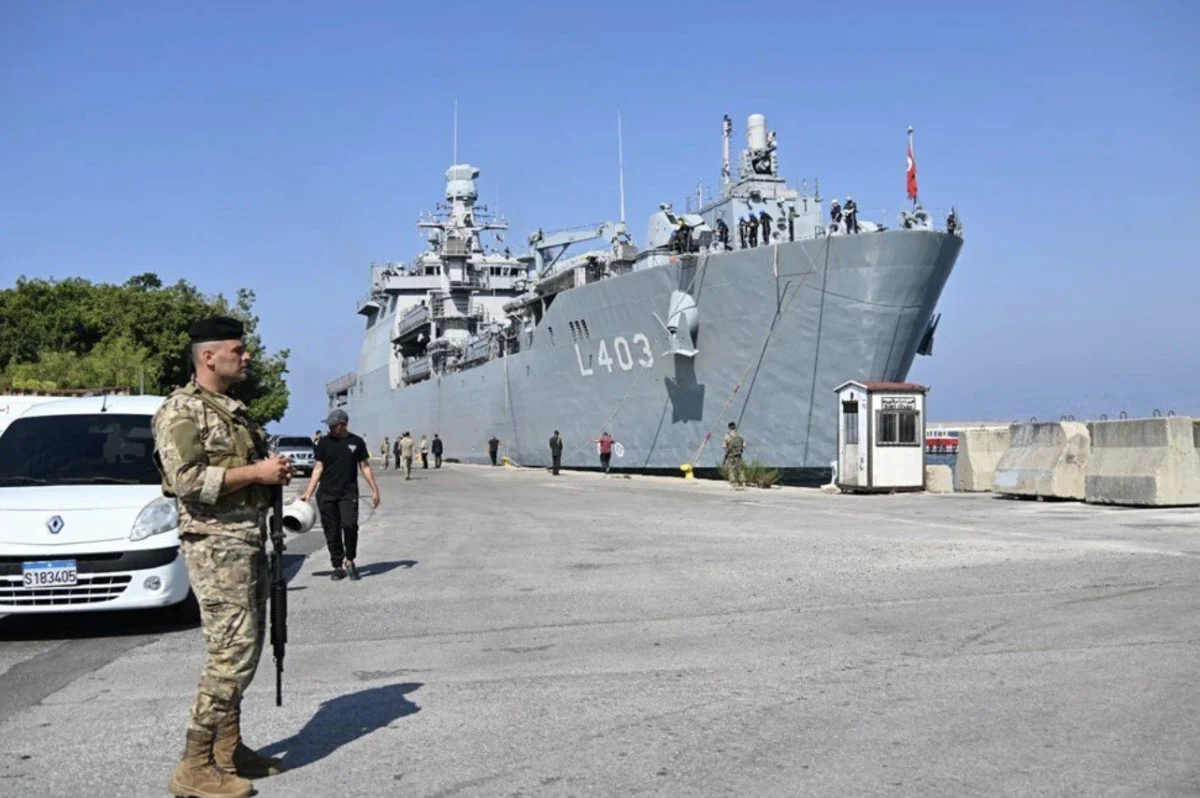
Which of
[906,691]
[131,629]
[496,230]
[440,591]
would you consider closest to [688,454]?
[440,591]

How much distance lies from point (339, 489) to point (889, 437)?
1449 centimetres

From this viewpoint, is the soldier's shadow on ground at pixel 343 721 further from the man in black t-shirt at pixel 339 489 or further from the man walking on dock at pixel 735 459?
the man walking on dock at pixel 735 459

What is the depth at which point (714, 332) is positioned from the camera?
31.0 metres

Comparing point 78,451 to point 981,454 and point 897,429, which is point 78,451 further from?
point 981,454

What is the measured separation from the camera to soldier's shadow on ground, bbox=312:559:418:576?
1181 cm

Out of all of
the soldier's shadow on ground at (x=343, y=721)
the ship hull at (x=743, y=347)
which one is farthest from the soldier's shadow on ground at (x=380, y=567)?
the ship hull at (x=743, y=347)

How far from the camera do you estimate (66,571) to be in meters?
7.78

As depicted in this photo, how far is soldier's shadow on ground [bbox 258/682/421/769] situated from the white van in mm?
2171

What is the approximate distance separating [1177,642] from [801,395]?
2224 cm

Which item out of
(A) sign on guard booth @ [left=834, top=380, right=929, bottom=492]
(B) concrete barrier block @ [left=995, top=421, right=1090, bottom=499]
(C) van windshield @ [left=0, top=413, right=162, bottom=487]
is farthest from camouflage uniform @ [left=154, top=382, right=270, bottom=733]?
(A) sign on guard booth @ [left=834, top=380, right=929, bottom=492]

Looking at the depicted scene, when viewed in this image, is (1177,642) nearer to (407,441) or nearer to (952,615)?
(952,615)

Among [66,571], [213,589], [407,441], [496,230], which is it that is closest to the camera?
[213,589]

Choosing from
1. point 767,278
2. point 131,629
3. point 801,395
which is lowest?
point 131,629

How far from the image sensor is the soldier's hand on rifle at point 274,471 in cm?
450
